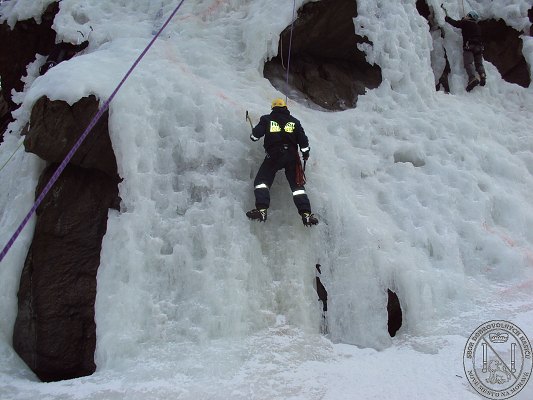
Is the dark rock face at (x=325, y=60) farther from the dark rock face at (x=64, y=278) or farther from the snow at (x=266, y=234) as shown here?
the dark rock face at (x=64, y=278)

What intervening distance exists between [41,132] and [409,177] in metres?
4.58

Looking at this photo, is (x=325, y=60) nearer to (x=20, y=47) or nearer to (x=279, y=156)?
(x=279, y=156)

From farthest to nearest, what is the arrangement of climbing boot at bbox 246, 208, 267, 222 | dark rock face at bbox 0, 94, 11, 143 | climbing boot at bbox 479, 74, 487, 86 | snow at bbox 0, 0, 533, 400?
climbing boot at bbox 479, 74, 487, 86, dark rock face at bbox 0, 94, 11, 143, climbing boot at bbox 246, 208, 267, 222, snow at bbox 0, 0, 533, 400

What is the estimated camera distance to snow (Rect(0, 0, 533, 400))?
4402 mm

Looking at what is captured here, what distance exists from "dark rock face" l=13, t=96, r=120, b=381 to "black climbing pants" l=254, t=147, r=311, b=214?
158 centimetres

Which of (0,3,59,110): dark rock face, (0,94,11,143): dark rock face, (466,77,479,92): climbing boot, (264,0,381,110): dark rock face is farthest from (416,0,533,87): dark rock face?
(0,94,11,143): dark rock face

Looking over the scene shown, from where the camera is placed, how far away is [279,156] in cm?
560

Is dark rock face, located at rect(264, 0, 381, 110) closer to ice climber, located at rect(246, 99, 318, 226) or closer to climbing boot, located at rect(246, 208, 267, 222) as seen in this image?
ice climber, located at rect(246, 99, 318, 226)

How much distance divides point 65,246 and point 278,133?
270cm

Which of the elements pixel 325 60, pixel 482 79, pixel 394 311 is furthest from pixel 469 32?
pixel 394 311

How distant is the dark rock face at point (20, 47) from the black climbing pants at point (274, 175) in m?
5.35

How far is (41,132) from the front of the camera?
559 centimetres

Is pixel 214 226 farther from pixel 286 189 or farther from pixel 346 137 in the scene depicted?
pixel 346 137

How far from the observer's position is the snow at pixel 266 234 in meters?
4.40
